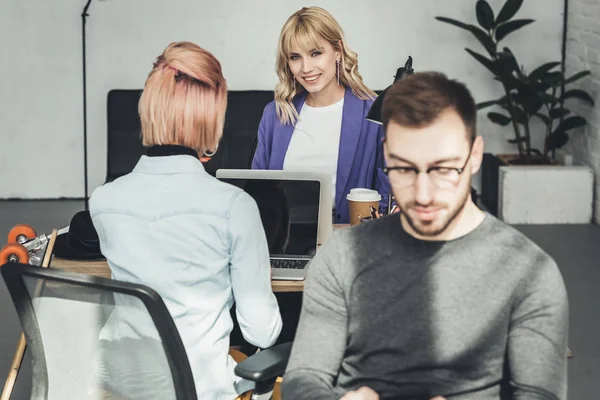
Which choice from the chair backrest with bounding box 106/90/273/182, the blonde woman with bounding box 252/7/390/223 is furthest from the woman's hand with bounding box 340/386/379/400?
the chair backrest with bounding box 106/90/273/182

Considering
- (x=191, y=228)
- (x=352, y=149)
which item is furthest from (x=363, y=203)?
(x=191, y=228)

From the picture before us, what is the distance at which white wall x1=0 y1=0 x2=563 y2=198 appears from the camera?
620 centimetres

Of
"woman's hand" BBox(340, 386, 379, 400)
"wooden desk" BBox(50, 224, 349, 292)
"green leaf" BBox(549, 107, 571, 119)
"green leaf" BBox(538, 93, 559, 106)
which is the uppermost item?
"green leaf" BBox(538, 93, 559, 106)

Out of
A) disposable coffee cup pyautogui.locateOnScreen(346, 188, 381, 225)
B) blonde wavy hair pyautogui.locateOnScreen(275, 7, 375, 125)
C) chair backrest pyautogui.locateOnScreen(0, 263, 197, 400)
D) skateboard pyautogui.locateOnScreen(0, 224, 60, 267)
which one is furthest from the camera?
blonde wavy hair pyautogui.locateOnScreen(275, 7, 375, 125)

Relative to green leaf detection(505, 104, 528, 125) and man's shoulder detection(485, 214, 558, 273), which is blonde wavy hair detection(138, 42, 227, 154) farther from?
green leaf detection(505, 104, 528, 125)

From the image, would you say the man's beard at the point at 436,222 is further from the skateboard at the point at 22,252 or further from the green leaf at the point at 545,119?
the green leaf at the point at 545,119

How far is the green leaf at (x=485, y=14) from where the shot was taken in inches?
235

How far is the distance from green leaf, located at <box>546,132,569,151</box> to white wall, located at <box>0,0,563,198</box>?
0.50 m

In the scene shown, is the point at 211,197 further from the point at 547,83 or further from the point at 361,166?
the point at 547,83

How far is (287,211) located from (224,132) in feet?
7.63

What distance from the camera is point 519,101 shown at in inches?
235

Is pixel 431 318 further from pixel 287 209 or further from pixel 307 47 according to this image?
pixel 307 47

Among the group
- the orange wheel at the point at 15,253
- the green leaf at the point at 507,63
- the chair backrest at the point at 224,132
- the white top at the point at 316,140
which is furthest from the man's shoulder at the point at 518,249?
the green leaf at the point at 507,63

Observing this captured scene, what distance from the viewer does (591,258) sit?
5109 millimetres
